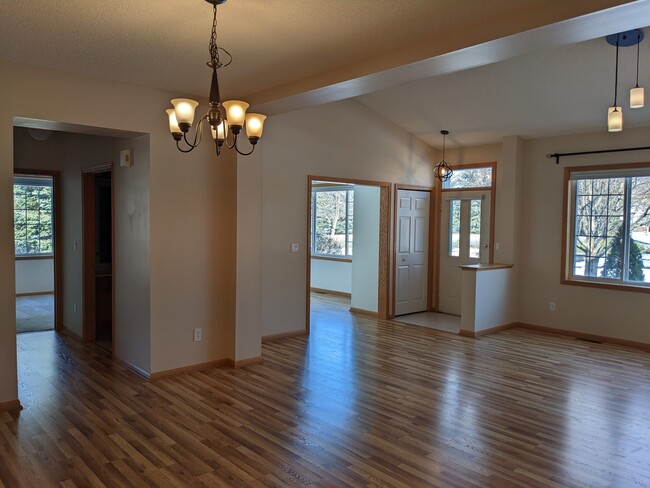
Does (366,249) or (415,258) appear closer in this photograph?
(366,249)

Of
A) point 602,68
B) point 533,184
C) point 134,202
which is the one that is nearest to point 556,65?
point 602,68

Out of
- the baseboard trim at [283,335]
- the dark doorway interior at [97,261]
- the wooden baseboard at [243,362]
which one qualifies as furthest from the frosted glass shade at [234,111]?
the baseboard trim at [283,335]

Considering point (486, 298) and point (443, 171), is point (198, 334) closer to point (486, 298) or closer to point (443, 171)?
point (486, 298)

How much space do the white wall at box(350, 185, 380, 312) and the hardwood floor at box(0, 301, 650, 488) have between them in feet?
6.52

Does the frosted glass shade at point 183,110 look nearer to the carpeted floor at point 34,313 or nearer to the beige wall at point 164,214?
the beige wall at point 164,214

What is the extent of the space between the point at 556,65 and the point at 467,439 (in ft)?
11.8

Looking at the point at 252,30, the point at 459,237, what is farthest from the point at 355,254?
the point at 252,30

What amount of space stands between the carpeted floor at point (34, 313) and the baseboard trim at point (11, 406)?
9.44ft

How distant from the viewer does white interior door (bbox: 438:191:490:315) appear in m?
7.33

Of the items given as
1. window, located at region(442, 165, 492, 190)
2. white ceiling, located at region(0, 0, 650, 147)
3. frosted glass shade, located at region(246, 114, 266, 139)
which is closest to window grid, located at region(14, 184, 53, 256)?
white ceiling, located at region(0, 0, 650, 147)

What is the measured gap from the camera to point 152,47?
3.30 metres

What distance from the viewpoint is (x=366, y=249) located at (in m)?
7.59

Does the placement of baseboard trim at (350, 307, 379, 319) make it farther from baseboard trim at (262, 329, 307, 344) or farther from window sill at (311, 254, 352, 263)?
window sill at (311, 254, 352, 263)

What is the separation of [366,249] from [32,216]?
6552 mm
